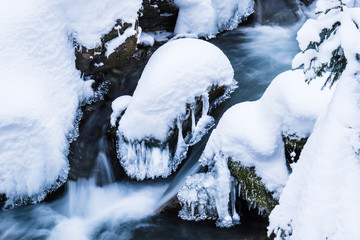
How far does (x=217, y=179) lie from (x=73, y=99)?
10.3 ft

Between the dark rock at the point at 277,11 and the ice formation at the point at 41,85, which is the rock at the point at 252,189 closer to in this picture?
the ice formation at the point at 41,85

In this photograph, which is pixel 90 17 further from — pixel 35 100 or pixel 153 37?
pixel 153 37

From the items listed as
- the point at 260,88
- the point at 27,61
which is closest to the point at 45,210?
the point at 27,61

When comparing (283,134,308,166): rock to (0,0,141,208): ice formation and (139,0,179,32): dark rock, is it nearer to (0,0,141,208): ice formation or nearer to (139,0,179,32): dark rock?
(0,0,141,208): ice formation

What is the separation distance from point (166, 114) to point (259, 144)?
1.72 meters

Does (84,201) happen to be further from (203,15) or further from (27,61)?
(203,15)

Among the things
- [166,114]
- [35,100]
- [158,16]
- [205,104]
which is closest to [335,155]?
[166,114]

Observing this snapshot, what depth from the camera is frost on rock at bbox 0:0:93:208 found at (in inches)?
209

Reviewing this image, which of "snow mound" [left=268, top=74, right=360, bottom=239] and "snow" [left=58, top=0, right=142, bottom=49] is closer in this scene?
"snow mound" [left=268, top=74, right=360, bottom=239]

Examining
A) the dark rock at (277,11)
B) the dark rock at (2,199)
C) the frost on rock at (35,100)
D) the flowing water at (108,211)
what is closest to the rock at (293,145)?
the flowing water at (108,211)

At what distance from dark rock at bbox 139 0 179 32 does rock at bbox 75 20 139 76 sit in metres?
1.70

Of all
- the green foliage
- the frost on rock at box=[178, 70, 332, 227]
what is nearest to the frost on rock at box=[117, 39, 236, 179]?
the frost on rock at box=[178, 70, 332, 227]

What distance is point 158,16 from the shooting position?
8.88 metres

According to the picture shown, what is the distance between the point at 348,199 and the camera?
7.88ft
